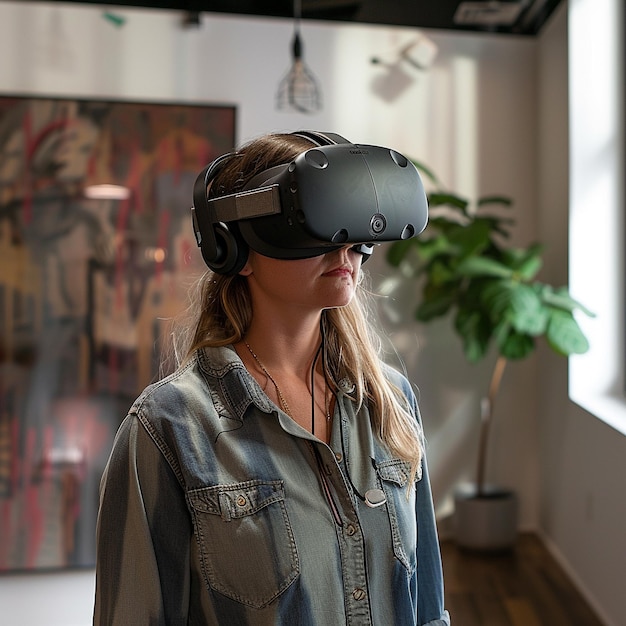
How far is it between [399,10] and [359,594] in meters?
3.18

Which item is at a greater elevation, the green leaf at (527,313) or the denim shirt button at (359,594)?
the green leaf at (527,313)

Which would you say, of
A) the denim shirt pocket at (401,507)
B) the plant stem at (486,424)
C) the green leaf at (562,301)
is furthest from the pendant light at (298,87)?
the denim shirt pocket at (401,507)

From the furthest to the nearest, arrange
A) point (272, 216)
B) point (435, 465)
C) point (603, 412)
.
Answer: point (435, 465) < point (603, 412) < point (272, 216)

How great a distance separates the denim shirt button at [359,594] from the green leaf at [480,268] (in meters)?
2.40

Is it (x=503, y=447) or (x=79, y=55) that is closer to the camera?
(x=79, y=55)

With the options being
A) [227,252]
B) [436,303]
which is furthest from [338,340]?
[436,303]

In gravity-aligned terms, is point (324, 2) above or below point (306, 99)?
above

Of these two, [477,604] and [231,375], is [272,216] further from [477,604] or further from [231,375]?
[477,604]

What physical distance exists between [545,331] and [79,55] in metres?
2.25

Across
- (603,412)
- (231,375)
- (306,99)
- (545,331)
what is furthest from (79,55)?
(231,375)

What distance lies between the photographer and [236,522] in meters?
1.05

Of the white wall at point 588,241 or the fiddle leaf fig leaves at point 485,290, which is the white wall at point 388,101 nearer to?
the white wall at point 588,241

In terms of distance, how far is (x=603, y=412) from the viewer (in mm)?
3152

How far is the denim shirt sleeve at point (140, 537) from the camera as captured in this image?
1020 mm
